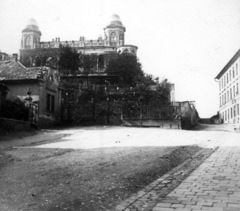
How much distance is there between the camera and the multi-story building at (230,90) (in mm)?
47594

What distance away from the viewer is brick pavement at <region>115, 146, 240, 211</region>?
4.89 m

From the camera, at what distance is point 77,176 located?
7109 millimetres

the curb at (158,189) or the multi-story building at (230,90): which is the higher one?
the multi-story building at (230,90)

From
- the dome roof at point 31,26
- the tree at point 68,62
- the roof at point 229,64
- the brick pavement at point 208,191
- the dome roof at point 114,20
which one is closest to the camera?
the brick pavement at point 208,191

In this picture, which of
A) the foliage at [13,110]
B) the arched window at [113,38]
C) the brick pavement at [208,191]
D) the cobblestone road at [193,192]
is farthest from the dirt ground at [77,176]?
the arched window at [113,38]

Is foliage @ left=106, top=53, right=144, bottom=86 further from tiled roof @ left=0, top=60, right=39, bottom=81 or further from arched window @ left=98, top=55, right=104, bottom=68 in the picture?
tiled roof @ left=0, top=60, right=39, bottom=81

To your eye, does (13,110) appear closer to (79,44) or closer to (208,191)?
(208,191)

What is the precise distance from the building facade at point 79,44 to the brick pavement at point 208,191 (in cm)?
6180

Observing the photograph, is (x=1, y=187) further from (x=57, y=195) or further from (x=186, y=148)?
(x=186, y=148)

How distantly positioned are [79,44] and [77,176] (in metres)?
72.3

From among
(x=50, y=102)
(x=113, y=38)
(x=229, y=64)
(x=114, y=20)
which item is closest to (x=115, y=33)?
(x=113, y=38)

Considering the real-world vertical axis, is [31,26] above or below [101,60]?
above

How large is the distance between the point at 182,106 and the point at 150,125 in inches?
135

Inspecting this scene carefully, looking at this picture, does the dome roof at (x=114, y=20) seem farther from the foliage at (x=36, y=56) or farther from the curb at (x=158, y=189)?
the curb at (x=158, y=189)
